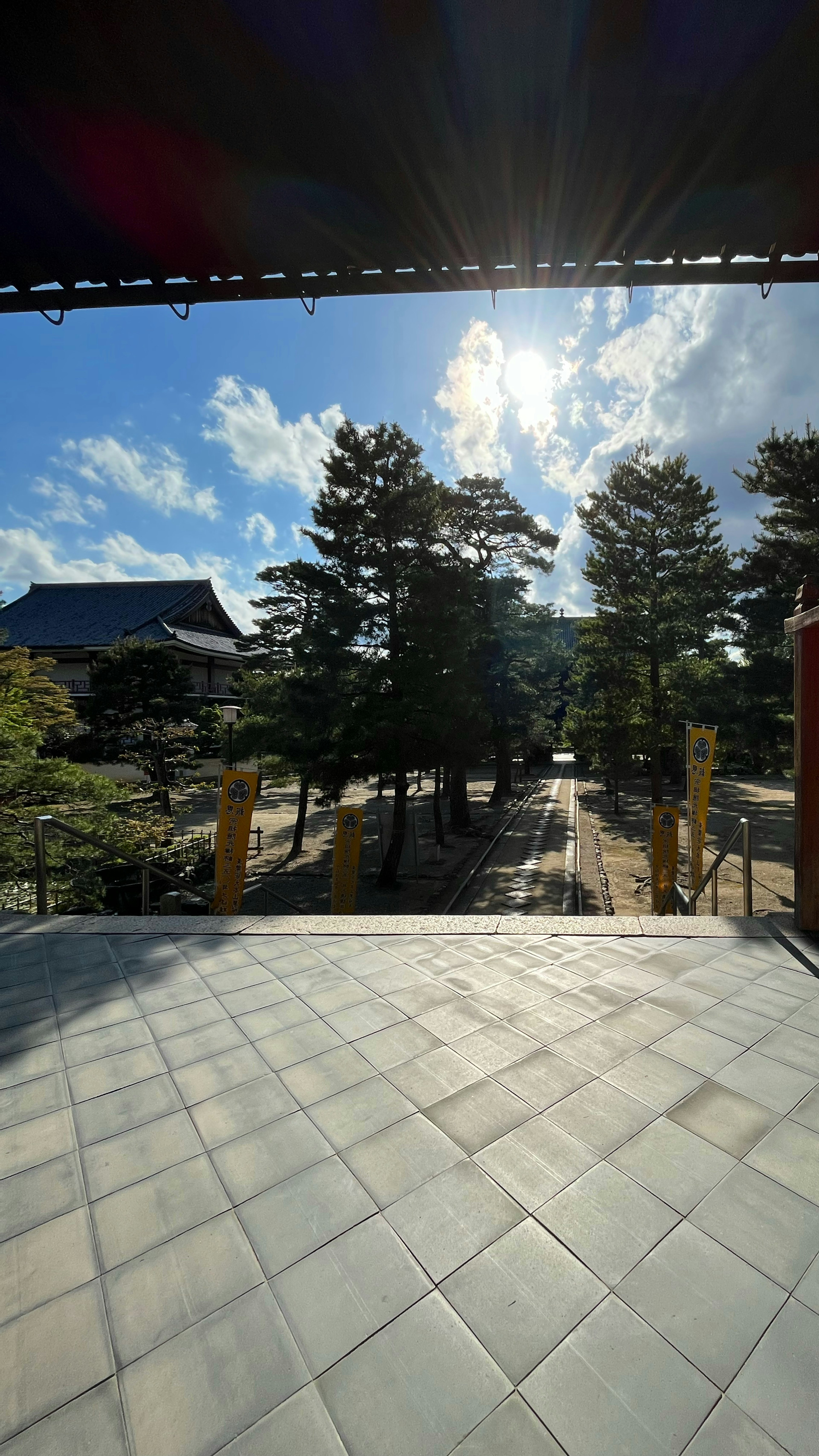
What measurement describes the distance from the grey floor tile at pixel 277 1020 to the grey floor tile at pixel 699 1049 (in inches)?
56.8

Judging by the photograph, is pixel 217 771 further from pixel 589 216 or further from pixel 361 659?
pixel 589 216

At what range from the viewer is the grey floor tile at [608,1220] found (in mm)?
1489

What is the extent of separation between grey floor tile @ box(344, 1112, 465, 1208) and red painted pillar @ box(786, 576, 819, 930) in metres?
2.92

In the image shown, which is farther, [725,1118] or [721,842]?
[721,842]

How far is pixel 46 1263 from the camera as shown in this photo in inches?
59.4

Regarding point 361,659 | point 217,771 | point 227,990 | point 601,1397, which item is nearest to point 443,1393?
point 601,1397

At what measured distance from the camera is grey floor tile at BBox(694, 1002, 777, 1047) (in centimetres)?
246

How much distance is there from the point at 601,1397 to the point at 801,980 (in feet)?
8.24

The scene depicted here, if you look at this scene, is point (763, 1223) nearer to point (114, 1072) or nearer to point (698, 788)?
point (114, 1072)

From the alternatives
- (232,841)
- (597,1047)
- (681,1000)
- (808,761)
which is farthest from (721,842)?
(597,1047)

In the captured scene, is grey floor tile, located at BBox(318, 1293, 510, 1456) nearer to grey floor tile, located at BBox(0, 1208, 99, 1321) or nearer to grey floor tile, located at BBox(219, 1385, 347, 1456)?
grey floor tile, located at BBox(219, 1385, 347, 1456)

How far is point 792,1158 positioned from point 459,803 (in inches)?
592

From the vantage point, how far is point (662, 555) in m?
16.2

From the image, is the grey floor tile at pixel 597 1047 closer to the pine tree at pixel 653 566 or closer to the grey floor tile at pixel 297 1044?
the grey floor tile at pixel 297 1044
